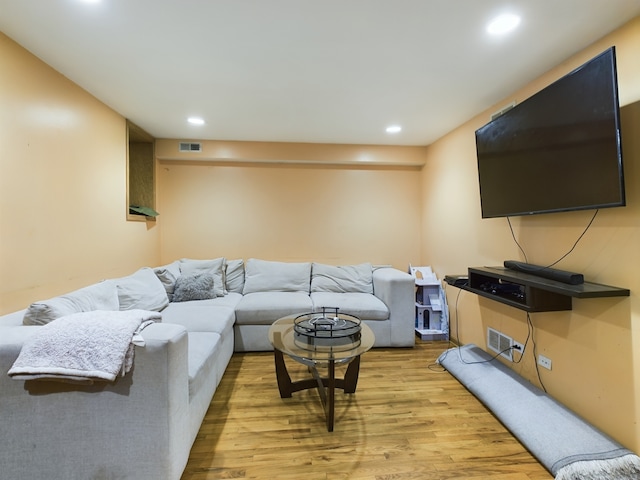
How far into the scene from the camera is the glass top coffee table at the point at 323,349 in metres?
1.87

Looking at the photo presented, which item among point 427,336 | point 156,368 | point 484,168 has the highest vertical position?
point 484,168

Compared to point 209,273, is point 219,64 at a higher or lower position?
higher

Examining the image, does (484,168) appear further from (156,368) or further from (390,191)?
(156,368)

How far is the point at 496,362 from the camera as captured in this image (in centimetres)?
259

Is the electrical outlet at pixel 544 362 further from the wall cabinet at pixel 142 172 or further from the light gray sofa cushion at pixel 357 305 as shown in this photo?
the wall cabinet at pixel 142 172

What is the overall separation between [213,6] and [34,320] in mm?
1846

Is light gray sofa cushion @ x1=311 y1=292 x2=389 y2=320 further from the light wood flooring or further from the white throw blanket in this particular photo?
the white throw blanket

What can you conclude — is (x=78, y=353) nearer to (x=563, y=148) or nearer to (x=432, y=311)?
(x=563, y=148)

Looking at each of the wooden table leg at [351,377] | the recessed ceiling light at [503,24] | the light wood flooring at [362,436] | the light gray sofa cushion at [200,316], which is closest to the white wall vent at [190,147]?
the light gray sofa cushion at [200,316]

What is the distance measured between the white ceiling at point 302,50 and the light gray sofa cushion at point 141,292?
157cm

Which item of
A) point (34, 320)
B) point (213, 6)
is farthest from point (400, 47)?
point (34, 320)

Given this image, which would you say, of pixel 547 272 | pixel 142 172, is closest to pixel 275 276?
pixel 142 172

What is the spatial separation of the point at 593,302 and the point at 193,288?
10.8 feet

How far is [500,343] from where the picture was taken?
262 centimetres
